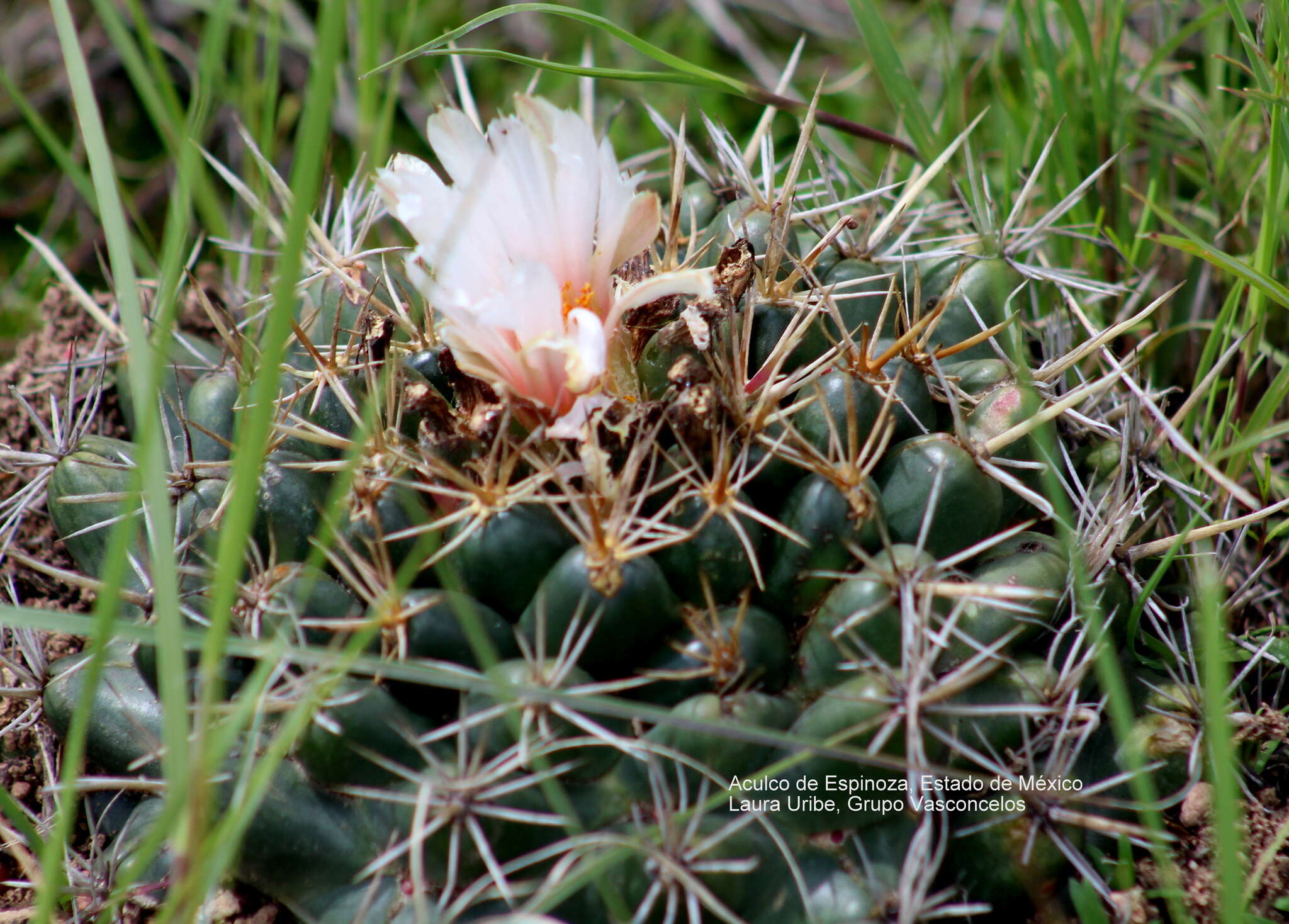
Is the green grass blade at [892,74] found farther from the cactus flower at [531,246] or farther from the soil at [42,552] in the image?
the soil at [42,552]

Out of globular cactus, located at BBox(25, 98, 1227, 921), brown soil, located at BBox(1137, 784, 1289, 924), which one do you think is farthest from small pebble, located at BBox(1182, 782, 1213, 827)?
globular cactus, located at BBox(25, 98, 1227, 921)

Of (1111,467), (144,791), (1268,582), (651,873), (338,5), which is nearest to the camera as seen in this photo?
(338,5)

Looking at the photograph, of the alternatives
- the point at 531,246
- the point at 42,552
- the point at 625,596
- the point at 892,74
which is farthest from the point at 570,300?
the point at 42,552

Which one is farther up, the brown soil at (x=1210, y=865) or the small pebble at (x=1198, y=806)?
the small pebble at (x=1198, y=806)

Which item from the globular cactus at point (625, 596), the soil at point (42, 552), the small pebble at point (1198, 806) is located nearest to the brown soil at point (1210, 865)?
the small pebble at point (1198, 806)

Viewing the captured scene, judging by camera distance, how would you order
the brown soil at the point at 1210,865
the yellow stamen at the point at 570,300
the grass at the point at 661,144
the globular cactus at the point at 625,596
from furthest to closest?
the yellow stamen at the point at 570,300 → the brown soil at the point at 1210,865 → the globular cactus at the point at 625,596 → the grass at the point at 661,144

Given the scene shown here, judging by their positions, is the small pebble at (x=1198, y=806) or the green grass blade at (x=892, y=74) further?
the green grass blade at (x=892, y=74)

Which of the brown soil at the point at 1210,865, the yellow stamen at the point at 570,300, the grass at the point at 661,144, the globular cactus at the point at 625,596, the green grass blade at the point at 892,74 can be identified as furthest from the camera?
the green grass blade at the point at 892,74

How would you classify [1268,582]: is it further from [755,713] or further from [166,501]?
[166,501]

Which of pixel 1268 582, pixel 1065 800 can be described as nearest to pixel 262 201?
pixel 1065 800
